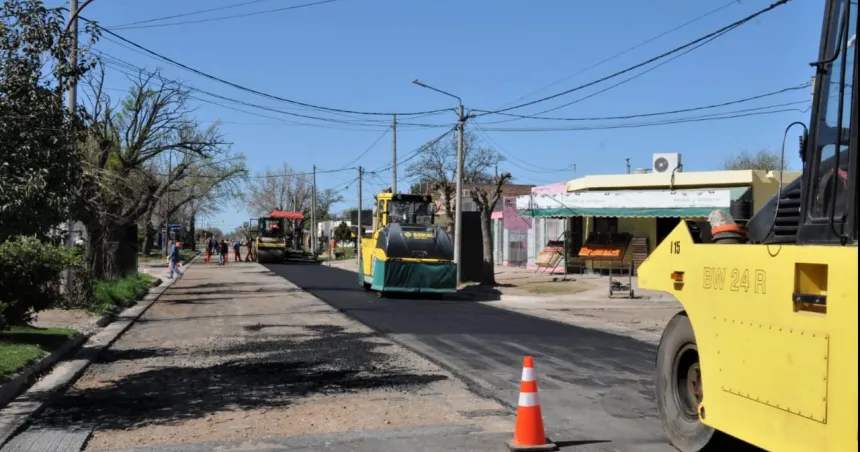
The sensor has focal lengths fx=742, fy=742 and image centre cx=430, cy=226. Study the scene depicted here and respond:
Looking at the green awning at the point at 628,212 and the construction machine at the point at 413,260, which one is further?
the green awning at the point at 628,212

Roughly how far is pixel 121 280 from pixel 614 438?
19.6 m

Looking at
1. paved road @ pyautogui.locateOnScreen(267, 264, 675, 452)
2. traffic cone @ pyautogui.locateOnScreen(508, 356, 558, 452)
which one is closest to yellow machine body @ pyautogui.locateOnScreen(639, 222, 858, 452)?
traffic cone @ pyautogui.locateOnScreen(508, 356, 558, 452)

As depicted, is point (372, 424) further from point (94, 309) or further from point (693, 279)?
point (94, 309)

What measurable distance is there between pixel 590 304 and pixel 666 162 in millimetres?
11127

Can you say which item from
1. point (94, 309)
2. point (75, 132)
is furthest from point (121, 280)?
point (75, 132)

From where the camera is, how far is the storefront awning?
85.8 feet

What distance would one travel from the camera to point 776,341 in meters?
4.21

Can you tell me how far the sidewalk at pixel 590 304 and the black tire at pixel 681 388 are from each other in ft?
26.1

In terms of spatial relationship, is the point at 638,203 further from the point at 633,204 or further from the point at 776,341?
the point at 776,341

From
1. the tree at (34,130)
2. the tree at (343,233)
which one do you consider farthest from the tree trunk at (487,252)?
the tree at (343,233)

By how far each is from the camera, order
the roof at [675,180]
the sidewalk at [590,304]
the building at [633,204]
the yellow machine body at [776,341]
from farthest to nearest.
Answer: the roof at [675,180] < the building at [633,204] < the sidewalk at [590,304] < the yellow machine body at [776,341]

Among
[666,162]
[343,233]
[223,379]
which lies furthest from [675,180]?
[343,233]

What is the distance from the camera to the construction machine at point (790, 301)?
3.71m

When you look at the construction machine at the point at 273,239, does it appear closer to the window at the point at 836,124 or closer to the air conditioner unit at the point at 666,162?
the air conditioner unit at the point at 666,162
